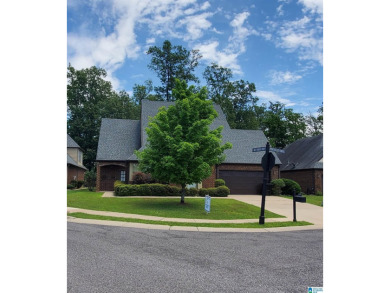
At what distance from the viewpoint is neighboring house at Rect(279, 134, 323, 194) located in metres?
28.8

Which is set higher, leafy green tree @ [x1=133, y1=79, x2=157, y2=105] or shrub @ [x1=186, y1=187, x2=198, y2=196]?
leafy green tree @ [x1=133, y1=79, x2=157, y2=105]

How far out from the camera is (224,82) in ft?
148

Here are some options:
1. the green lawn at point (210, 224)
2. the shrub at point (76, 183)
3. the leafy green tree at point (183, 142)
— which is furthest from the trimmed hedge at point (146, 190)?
the shrub at point (76, 183)

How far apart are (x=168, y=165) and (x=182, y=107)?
312 centimetres

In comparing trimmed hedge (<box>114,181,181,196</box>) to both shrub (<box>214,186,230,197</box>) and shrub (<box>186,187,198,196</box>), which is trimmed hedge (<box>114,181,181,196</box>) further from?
shrub (<box>214,186,230,197</box>)

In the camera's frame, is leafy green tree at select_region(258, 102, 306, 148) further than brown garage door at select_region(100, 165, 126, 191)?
Yes

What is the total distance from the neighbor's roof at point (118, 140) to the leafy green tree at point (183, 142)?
35.3 ft

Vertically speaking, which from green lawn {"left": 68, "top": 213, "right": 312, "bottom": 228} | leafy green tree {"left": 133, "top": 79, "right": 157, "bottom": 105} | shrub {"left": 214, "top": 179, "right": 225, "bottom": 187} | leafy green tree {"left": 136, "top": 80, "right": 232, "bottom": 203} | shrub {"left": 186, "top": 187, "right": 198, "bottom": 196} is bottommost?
shrub {"left": 186, "top": 187, "right": 198, "bottom": 196}

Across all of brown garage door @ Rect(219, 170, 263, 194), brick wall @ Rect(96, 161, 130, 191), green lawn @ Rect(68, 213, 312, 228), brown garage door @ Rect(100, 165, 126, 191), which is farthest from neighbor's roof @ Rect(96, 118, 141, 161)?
green lawn @ Rect(68, 213, 312, 228)

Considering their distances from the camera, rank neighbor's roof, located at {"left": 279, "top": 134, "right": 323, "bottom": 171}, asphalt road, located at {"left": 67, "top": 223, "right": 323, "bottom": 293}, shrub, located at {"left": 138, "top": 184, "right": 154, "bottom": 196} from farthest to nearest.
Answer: neighbor's roof, located at {"left": 279, "top": 134, "right": 323, "bottom": 171}
shrub, located at {"left": 138, "top": 184, "right": 154, "bottom": 196}
asphalt road, located at {"left": 67, "top": 223, "right": 323, "bottom": 293}

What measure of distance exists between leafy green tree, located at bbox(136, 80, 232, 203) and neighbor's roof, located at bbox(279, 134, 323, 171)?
16.8 meters

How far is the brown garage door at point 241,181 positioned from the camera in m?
26.5

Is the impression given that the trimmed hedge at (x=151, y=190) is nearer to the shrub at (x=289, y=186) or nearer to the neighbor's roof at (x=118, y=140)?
the neighbor's roof at (x=118, y=140)

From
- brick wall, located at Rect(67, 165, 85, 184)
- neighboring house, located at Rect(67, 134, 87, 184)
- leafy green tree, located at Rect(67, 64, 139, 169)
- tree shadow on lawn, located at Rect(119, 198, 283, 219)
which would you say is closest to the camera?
tree shadow on lawn, located at Rect(119, 198, 283, 219)
